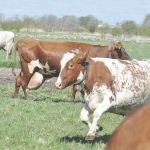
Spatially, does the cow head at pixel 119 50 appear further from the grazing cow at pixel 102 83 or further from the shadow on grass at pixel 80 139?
the shadow on grass at pixel 80 139

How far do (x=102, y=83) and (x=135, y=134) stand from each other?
524 centimetres

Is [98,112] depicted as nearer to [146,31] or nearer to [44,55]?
[44,55]

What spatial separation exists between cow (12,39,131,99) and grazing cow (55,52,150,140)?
4557 millimetres

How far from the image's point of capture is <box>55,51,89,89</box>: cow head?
6.55 meters

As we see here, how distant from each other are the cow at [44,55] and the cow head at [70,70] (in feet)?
15.7

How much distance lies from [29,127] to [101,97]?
64.0 inches

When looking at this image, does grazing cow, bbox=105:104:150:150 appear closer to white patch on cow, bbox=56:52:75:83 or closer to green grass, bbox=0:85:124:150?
green grass, bbox=0:85:124:150

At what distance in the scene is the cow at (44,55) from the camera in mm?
11734

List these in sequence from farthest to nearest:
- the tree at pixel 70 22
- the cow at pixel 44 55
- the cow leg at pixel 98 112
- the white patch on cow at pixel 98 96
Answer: the tree at pixel 70 22
the cow at pixel 44 55
the white patch on cow at pixel 98 96
the cow leg at pixel 98 112

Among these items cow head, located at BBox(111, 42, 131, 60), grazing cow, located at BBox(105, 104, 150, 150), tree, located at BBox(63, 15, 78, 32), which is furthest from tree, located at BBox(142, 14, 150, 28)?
grazing cow, located at BBox(105, 104, 150, 150)

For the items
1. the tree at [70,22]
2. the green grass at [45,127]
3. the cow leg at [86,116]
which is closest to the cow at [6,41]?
the green grass at [45,127]

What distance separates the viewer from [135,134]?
133cm

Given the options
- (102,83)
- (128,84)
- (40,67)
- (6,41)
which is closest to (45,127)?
(102,83)

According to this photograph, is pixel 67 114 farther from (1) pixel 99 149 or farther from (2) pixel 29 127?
(1) pixel 99 149
